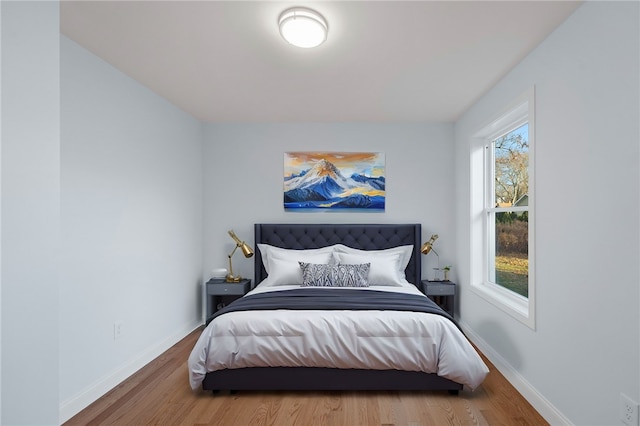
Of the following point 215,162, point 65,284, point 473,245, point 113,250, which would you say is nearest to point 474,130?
point 473,245

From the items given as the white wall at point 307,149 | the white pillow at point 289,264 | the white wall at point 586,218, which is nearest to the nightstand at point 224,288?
the white wall at point 307,149

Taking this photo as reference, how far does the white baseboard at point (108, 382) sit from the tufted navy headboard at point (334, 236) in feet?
4.19

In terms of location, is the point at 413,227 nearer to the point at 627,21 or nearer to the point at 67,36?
the point at 627,21

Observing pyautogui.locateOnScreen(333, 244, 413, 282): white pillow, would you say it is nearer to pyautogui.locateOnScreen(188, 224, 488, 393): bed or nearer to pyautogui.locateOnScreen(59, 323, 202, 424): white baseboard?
pyautogui.locateOnScreen(188, 224, 488, 393): bed

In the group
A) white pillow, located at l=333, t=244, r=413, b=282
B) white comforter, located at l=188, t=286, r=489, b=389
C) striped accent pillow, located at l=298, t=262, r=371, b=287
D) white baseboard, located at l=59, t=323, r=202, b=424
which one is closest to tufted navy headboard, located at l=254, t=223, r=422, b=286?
white pillow, located at l=333, t=244, r=413, b=282

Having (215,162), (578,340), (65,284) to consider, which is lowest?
(578,340)

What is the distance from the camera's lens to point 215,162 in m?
4.59

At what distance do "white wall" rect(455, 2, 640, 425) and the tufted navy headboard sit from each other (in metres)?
1.84

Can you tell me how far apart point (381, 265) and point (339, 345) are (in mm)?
1449

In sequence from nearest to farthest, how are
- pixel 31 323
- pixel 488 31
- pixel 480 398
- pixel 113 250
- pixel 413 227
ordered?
pixel 31 323
pixel 488 31
pixel 480 398
pixel 113 250
pixel 413 227

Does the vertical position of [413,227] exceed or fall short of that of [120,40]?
it falls short

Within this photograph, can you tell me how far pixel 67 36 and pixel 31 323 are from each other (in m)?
1.99

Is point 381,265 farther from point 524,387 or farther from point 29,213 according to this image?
point 29,213

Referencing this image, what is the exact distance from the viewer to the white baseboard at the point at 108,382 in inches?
92.2
